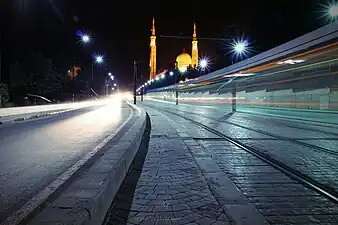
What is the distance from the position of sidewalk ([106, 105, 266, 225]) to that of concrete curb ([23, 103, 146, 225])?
23cm

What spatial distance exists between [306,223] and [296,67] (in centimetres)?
2507

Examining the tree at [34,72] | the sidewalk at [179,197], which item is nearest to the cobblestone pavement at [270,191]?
the sidewalk at [179,197]

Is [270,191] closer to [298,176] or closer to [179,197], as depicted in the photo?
[298,176]

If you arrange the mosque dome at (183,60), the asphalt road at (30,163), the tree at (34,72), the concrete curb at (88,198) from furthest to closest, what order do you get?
1. the mosque dome at (183,60)
2. the tree at (34,72)
3. the asphalt road at (30,163)
4. the concrete curb at (88,198)

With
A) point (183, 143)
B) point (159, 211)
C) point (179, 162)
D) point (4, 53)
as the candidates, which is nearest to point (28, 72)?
point (4, 53)

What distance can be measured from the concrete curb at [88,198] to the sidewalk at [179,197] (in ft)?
0.77

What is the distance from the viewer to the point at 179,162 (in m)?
7.70

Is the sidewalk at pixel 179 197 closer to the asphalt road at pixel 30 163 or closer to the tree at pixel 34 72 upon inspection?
the asphalt road at pixel 30 163

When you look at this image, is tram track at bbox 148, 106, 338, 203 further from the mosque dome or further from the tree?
the mosque dome

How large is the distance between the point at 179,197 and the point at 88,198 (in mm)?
1682

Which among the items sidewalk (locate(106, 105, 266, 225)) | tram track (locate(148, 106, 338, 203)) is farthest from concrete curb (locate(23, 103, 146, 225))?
tram track (locate(148, 106, 338, 203))

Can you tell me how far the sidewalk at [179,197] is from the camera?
422 cm

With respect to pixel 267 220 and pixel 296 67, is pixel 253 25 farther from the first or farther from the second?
pixel 267 220

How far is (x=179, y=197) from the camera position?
5082 mm
